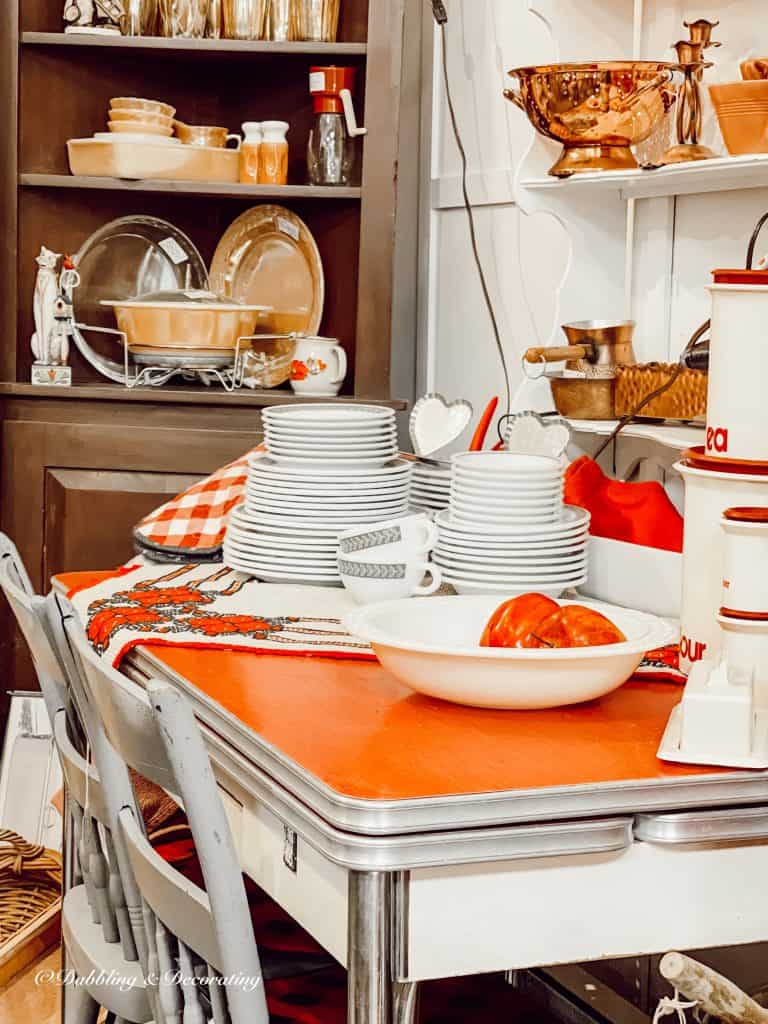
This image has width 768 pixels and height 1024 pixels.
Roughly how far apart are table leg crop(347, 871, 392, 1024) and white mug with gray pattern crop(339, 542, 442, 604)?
27.4 inches

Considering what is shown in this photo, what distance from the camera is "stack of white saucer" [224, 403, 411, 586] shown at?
6.46 feet

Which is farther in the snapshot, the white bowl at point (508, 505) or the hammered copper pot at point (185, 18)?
the hammered copper pot at point (185, 18)

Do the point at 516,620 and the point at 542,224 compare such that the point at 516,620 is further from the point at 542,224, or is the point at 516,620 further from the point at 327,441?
the point at 542,224

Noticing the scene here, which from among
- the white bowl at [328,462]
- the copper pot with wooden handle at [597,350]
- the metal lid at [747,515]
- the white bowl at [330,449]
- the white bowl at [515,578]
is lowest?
the white bowl at [515,578]

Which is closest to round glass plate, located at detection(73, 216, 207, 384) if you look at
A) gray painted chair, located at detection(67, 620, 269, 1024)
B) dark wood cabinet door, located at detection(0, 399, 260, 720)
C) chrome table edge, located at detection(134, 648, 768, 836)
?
dark wood cabinet door, located at detection(0, 399, 260, 720)

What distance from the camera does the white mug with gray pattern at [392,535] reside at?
186 cm

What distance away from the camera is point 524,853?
3.69ft

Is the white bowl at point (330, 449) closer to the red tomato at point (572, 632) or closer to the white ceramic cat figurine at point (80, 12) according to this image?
the red tomato at point (572, 632)

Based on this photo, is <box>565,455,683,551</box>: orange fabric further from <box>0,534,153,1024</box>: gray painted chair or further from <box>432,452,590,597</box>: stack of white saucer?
<box>0,534,153,1024</box>: gray painted chair

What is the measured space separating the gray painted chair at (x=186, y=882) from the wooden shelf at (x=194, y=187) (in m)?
1.70

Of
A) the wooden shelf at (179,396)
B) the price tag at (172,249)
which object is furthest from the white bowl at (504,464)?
the price tag at (172,249)

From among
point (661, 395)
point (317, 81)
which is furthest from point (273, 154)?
point (661, 395)

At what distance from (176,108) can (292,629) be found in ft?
6.10

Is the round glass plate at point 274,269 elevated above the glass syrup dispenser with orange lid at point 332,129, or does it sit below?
below
